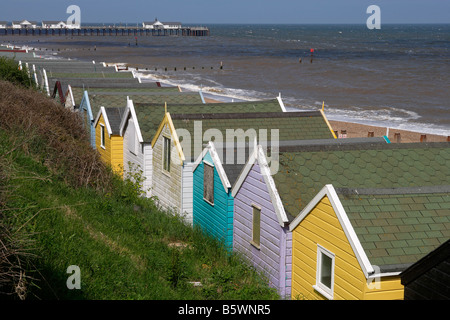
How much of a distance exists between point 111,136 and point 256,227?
12.7 metres

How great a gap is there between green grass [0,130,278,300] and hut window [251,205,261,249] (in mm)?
604

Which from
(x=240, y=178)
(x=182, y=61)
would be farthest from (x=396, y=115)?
(x=182, y=61)

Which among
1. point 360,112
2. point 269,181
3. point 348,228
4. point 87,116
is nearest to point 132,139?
point 87,116

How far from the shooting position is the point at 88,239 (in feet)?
41.7

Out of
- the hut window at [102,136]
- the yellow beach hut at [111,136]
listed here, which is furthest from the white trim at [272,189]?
the hut window at [102,136]

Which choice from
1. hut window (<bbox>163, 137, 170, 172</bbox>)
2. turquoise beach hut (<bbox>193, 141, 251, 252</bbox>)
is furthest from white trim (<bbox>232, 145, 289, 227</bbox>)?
hut window (<bbox>163, 137, 170, 172</bbox>)

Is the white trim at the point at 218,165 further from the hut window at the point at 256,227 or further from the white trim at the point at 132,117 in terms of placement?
the white trim at the point at 132,117

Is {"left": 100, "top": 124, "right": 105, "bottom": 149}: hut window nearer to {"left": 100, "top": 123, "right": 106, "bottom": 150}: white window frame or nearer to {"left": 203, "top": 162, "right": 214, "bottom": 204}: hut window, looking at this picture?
{"left": 100, "top": 123, "right": 106, "bottom": 150}: white window frame

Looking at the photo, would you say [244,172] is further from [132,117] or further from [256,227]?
[132,117]

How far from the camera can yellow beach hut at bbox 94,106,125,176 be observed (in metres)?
25.8

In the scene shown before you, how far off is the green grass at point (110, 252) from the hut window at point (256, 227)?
1.98 feet

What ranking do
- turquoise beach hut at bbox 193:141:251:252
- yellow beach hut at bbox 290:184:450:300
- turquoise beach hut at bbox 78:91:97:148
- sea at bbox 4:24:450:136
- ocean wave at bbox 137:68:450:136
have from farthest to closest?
sea at bbox 4:24:450:136 → ocean wave at bbox 137:68:450:136 → turquoise beach hut at bbox 78:91:97:148 → turquoise beach hut at bbox 193:141:251:252 → yellow beach hut at bbox 290:184:450:300

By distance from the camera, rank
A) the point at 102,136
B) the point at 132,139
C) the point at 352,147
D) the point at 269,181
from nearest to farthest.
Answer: the point at 269,181
the point at 352,147
the point at 132,139
the point at 102,136

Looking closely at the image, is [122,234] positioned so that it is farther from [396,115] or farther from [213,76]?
[213,76]
